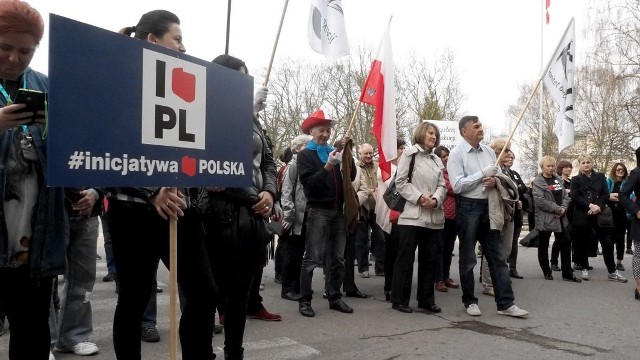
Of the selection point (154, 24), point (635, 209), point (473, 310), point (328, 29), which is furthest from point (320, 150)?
point (635, 209)

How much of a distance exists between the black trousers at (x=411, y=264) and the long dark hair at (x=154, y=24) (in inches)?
142

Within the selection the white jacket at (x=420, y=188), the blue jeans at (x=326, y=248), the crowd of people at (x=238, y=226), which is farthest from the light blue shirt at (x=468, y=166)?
the blue jeans at (x=326, y=248)

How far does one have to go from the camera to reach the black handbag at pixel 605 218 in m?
8.61

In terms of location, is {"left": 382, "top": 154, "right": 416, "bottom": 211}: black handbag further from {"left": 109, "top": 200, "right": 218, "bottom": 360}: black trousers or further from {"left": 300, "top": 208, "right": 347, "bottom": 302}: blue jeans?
{"left": 109, "top": 200, "right": 218, "bottom": 360}: black trousers

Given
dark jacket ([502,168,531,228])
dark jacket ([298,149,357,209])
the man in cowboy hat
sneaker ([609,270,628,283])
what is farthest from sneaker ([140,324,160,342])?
sneaker ([609,270,628,283])

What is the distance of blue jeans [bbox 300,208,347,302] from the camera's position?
570cm

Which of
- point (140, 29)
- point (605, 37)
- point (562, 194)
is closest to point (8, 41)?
point (140, 29)

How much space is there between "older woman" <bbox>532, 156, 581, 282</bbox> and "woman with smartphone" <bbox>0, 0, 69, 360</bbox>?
723cm

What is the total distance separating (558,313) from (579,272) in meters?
3.66

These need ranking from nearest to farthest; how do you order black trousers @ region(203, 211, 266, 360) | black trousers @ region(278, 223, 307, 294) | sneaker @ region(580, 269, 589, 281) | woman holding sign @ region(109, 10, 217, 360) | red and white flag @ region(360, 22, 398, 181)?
woman holding sign @ region(109, 10, 217, 360)
black trousers @ region(203, 211, 266, 360)
red and white flag @ region(360, 22, 398, 181)
black trousers @ region(278, 223, 307, 294)
sneaker @ region(580, 269, 589, 281)

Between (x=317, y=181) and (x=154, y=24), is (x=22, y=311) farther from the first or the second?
(x=317, y=181)

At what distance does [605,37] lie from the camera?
85.4 ft

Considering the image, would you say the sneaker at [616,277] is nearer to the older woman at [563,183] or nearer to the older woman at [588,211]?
the older woman at [588,211]

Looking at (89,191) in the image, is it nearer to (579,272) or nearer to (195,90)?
(195,90)
